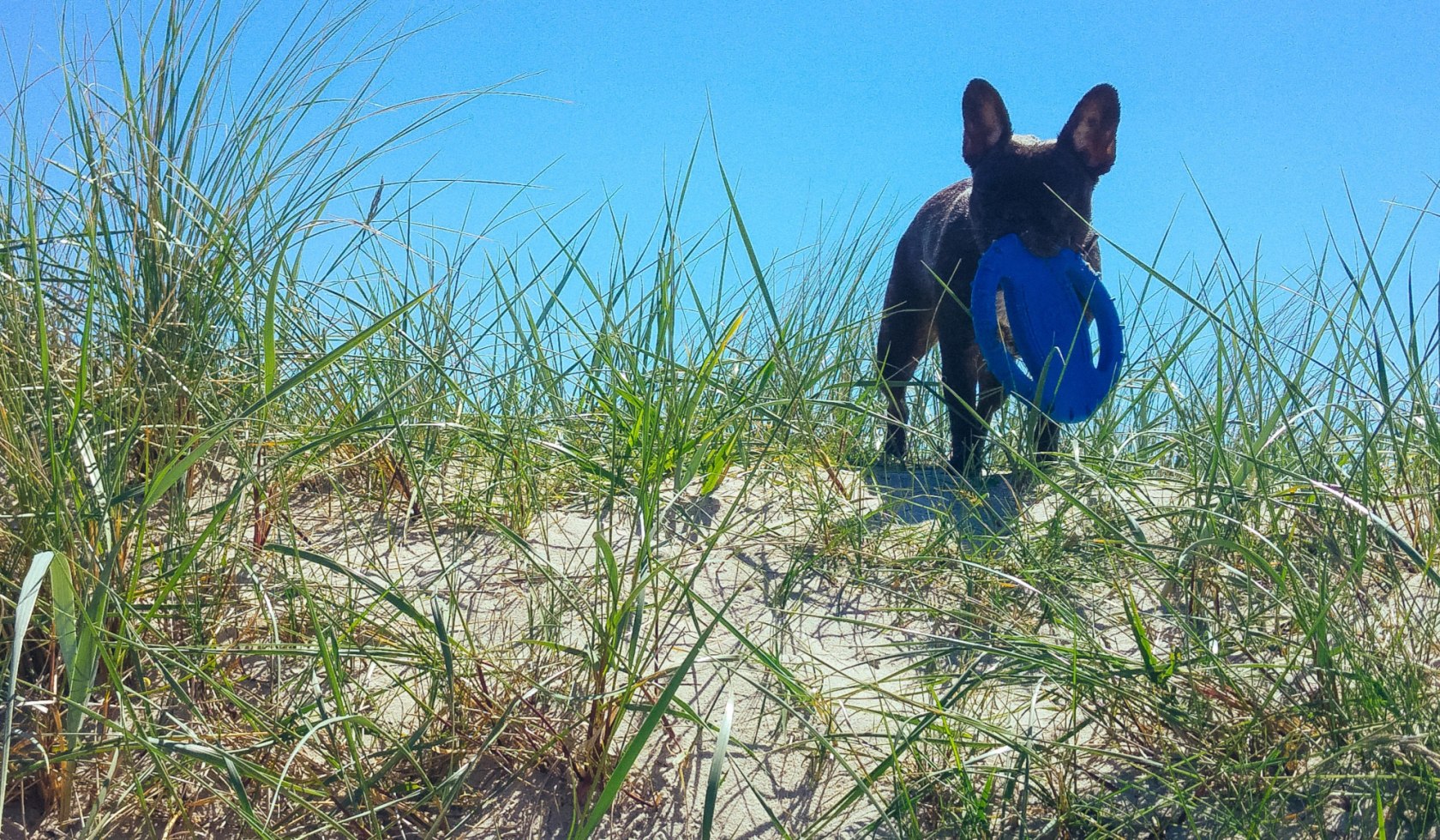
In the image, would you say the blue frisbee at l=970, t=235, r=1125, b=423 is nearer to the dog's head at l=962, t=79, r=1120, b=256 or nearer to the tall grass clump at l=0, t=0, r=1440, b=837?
the dog's head at l=962, t=79, r=1120, b=256

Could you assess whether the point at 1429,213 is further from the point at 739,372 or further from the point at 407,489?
the point at 407,489

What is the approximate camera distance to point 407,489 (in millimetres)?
2422

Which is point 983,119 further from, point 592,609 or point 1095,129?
point 592,609

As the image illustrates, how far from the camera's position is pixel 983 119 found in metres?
3.58

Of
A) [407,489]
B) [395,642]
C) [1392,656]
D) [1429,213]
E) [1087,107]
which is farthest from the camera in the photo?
[1087,107]

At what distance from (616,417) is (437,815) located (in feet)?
2.98

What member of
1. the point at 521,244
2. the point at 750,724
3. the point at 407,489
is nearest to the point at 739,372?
the point at 521,244

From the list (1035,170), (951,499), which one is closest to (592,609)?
(951,499)

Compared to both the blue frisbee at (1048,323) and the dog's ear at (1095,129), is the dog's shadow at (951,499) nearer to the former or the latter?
the blue frisbee at (1048,323)

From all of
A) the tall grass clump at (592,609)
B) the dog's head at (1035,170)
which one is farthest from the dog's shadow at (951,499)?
the dog's head at (1035,170)

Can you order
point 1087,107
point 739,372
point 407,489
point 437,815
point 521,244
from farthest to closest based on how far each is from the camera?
point 1087,107
point 739,372
point 521,244
point 407,489
point 437,815

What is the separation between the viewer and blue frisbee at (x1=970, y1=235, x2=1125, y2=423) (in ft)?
10.6

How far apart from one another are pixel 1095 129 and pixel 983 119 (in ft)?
1.21

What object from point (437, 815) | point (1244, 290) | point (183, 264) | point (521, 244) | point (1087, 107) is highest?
point (1087, 107)
